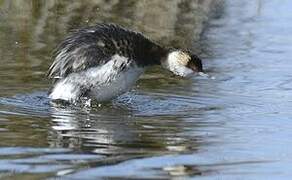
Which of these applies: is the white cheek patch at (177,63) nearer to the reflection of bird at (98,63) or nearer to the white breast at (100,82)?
the reflection of bird at (98,63)

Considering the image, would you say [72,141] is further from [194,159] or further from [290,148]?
[290,148]

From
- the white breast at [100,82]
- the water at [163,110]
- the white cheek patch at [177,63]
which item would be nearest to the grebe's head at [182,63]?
the white cheek patch at [177,63]

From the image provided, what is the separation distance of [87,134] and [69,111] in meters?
1.32

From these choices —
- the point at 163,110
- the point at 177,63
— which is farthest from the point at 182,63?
the point at 163,110

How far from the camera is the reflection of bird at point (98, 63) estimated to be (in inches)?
397

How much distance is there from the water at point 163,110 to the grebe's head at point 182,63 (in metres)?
0.29

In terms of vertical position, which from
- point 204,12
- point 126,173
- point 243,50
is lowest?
point 126,173

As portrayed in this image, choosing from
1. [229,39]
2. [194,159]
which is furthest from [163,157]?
[229,39]

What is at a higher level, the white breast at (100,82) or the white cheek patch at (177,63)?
the white cheek patch at (177,63)

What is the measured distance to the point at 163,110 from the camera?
10.0m

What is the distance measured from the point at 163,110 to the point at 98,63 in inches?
30.6

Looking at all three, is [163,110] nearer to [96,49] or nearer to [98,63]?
[98,63]

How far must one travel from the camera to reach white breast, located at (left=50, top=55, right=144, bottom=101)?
33.1ft

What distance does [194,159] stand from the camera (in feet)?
25.1
